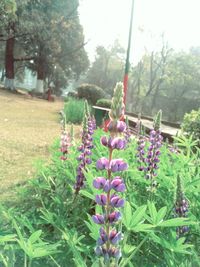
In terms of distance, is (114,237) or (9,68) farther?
(9,68)

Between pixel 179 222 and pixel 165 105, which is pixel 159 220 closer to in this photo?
pixel 179 222

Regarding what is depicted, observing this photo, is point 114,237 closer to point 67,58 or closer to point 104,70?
point 67,58

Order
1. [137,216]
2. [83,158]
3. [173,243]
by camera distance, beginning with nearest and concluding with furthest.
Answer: [137,216] < [173,243] < [83,158]

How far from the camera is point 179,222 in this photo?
180 cm

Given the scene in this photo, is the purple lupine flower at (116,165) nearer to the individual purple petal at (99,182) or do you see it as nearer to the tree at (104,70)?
the individual purple petal at (99,182)

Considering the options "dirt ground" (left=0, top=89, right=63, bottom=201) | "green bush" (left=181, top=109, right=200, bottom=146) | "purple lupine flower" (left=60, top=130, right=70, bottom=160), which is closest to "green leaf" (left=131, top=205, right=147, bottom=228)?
"purple lupine flower" (left=60, top=130, right=70, bottom=160)

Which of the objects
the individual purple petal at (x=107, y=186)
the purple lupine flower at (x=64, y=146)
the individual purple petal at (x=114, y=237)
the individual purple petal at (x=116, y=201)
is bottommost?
the purple lupine flower at (x=64, y=146)

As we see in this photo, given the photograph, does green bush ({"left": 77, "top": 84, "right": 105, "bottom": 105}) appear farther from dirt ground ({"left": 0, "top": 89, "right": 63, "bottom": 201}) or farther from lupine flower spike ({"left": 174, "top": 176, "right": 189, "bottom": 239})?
lupine flower spike ({"left": 174, "top": 176, "right": 189, "bottom": 239})

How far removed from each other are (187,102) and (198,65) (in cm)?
622

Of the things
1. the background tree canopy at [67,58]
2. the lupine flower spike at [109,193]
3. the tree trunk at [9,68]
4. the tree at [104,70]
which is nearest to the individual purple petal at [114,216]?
the lupine flower spike at [109,193]

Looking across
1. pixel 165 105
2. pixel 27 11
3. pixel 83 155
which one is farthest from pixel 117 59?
pixel 83 155

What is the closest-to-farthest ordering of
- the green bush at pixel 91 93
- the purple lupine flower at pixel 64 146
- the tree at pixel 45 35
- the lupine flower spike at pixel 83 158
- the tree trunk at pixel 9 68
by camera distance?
the lupine flower spike at pixel 83 158 < the purple lupine flower at pixel 64 146 < the green bush at pixel 91 93 < the tree at pixel 45 35 < the tree trunk at pixel 9 68

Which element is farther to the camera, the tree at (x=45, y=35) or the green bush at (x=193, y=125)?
the tree at (x=45, y=35)

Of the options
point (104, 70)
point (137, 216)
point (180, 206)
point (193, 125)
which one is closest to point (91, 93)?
point (193, 125)
